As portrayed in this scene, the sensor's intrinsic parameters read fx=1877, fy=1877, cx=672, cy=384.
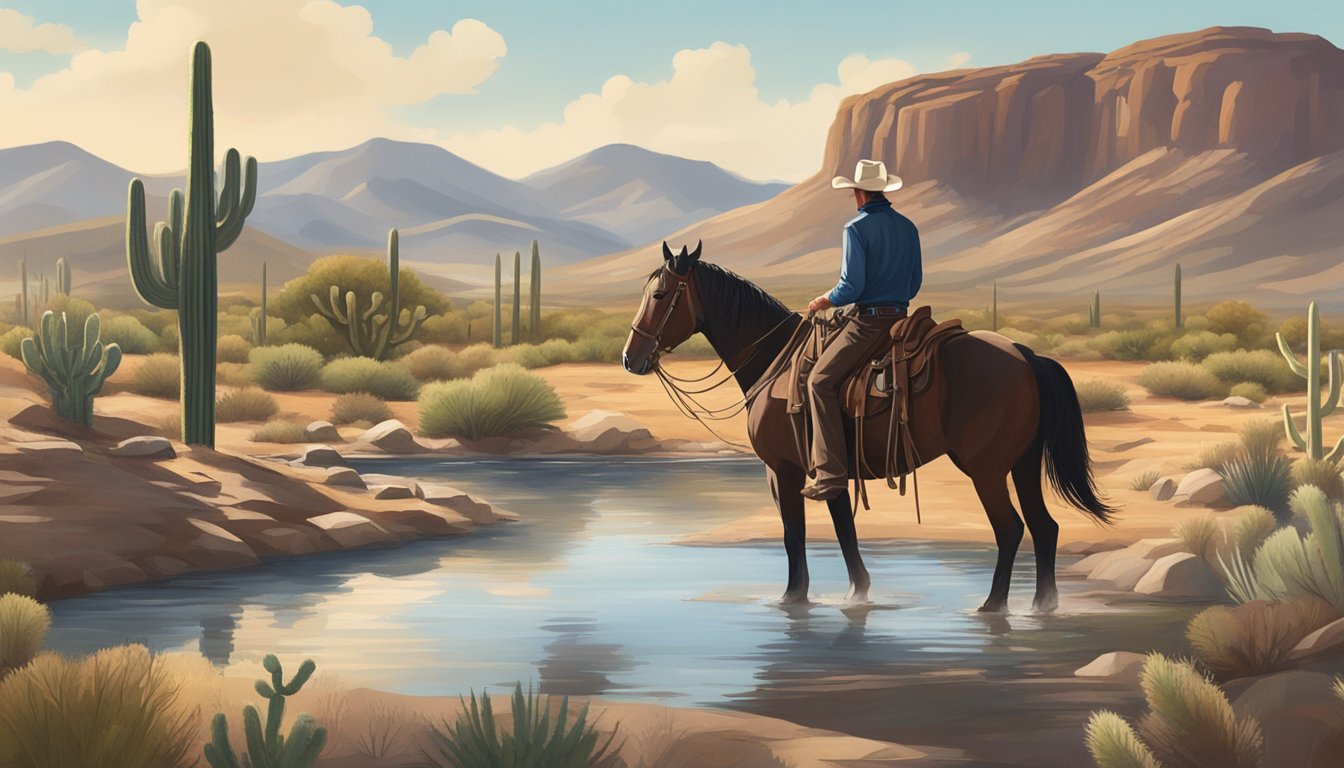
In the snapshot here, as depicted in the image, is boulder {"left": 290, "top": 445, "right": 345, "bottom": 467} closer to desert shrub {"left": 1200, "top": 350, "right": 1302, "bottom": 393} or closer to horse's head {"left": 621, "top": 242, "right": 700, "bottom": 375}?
horse's head {"left": 621, "top": 242, "right": 700, "bottom": 375}

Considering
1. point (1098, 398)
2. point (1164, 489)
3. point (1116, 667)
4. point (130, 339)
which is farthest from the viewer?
point (130, 339)

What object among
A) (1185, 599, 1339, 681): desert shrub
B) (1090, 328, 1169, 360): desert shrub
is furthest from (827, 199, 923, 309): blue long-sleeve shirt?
(1090, 328, 1169, 360): desert shrub

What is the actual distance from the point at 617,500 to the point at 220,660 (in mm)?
10724

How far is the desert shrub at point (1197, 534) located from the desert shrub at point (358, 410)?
62.7ft

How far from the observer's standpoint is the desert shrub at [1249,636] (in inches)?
385

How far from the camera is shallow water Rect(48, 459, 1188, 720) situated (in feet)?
34.0

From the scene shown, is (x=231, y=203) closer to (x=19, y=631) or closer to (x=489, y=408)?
(x=489, y=408)

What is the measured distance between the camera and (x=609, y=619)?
12.4 metres

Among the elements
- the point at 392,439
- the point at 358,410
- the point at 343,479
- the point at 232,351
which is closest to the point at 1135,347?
the point at 232,351

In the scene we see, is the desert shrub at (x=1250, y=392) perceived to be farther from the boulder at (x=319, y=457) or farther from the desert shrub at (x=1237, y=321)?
the desert shrub at (x=1237, y=321)

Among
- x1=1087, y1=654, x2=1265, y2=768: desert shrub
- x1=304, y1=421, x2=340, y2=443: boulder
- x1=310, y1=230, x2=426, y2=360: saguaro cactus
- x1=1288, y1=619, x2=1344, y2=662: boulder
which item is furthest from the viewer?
x1=310, y1=230, x2=426, y2=360: saguaro cactus

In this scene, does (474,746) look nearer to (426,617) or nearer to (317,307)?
(426,617)

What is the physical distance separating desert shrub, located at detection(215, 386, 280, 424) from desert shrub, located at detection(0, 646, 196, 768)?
2438 centimetres

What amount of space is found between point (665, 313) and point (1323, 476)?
967 cm
